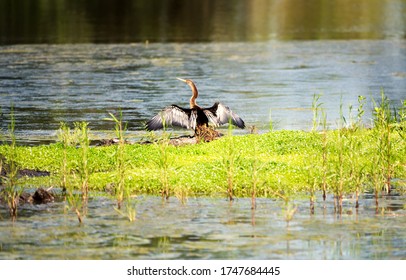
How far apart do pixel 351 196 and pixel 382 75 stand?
57.9 ft

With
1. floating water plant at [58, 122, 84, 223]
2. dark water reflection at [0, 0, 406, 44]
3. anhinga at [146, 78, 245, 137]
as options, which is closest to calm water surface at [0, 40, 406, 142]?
anhinga at [146, 78, 245, 137]

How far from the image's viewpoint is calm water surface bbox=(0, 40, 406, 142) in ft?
83.6

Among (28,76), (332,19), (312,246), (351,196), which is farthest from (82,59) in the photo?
(312,246)

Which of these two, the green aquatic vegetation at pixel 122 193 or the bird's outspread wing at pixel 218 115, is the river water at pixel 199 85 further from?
the bird's outspread wing at pixel 218 115

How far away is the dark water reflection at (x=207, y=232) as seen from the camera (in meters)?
12.9

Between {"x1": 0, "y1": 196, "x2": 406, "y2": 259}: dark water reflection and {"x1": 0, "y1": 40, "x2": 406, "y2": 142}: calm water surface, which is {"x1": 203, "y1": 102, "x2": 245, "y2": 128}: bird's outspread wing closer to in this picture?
{"x1": 0, "y1": 40, "x2": 406, "y2": 142}: calm water surface

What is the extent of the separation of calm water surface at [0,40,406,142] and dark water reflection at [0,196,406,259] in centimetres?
711

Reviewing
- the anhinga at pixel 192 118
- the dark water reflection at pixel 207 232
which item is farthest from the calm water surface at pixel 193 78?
the dark water reflection at pixel 207 232

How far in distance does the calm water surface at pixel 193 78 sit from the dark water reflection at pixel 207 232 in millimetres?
7114

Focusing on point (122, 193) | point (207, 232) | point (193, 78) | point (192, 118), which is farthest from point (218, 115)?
point (193, 78)

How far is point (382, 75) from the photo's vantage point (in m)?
32.9

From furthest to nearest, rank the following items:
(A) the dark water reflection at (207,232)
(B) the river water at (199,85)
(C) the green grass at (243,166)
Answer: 1. (C) the green grass at (243,166)
2. (B) the river water at (199,85)
3. (A) the dark water reflection at (207,232)

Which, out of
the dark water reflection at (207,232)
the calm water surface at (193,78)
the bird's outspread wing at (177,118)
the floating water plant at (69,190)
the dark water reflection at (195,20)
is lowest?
the dark water reflection at (207,232)
